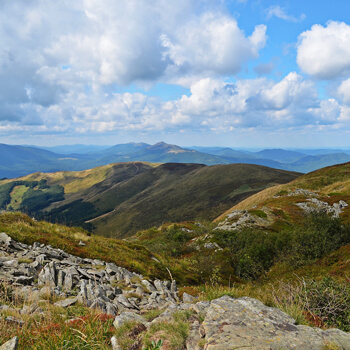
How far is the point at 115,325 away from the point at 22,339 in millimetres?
2061

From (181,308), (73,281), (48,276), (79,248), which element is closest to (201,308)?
(181,308)

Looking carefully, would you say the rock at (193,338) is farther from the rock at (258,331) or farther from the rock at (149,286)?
the rock at (149,286)

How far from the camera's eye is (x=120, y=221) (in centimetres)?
18775

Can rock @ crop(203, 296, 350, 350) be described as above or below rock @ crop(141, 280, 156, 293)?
above

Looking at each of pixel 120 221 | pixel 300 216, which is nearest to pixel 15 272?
pixel 300 216

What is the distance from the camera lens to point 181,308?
6.60 metres

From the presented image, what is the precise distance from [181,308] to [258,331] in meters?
2.67

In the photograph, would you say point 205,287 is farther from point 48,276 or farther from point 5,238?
point 5,238

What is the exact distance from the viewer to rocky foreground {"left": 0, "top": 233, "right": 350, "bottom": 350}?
4.29m

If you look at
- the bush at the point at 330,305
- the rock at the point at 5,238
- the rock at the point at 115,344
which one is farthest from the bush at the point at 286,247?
the rock at the point at 5,238

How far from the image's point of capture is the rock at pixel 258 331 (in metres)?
4.16

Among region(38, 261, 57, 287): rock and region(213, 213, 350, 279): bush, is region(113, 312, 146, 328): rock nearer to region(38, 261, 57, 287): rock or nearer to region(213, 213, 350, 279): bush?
region(38, 261, 57, 287): rock

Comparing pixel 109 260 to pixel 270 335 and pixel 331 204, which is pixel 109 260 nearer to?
pixel 270 335

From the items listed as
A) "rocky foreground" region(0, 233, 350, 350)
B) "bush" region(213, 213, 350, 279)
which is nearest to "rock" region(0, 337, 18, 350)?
"rocky foreground" region(0, 233, 350, 350)
